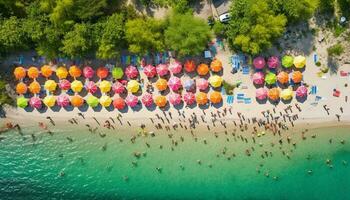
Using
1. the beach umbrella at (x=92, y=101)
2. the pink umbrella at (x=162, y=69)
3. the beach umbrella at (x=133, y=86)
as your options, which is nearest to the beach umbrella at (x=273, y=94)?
the pink umbrella at (x=162, y=69)

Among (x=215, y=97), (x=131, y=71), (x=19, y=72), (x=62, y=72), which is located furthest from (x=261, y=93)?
(x=19, y=72)

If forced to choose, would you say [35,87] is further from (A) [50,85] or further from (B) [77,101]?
(B) [77,101]

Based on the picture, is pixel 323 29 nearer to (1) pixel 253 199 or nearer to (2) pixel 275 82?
(2) pixel 275 82

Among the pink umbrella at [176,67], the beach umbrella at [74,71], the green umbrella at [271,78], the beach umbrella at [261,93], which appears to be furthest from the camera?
the beach umbrella at [74,71]

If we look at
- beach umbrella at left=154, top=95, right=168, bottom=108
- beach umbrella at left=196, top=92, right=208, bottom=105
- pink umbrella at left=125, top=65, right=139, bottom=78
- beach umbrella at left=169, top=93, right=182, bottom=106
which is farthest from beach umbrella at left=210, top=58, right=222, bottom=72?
pink umbrella at left=125, top=65, right=139, bottom=78

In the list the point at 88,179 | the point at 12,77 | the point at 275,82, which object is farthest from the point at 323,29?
the point at 12,77

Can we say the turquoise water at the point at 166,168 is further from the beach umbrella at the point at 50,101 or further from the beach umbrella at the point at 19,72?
the beach umbrella at the point at 19,72
